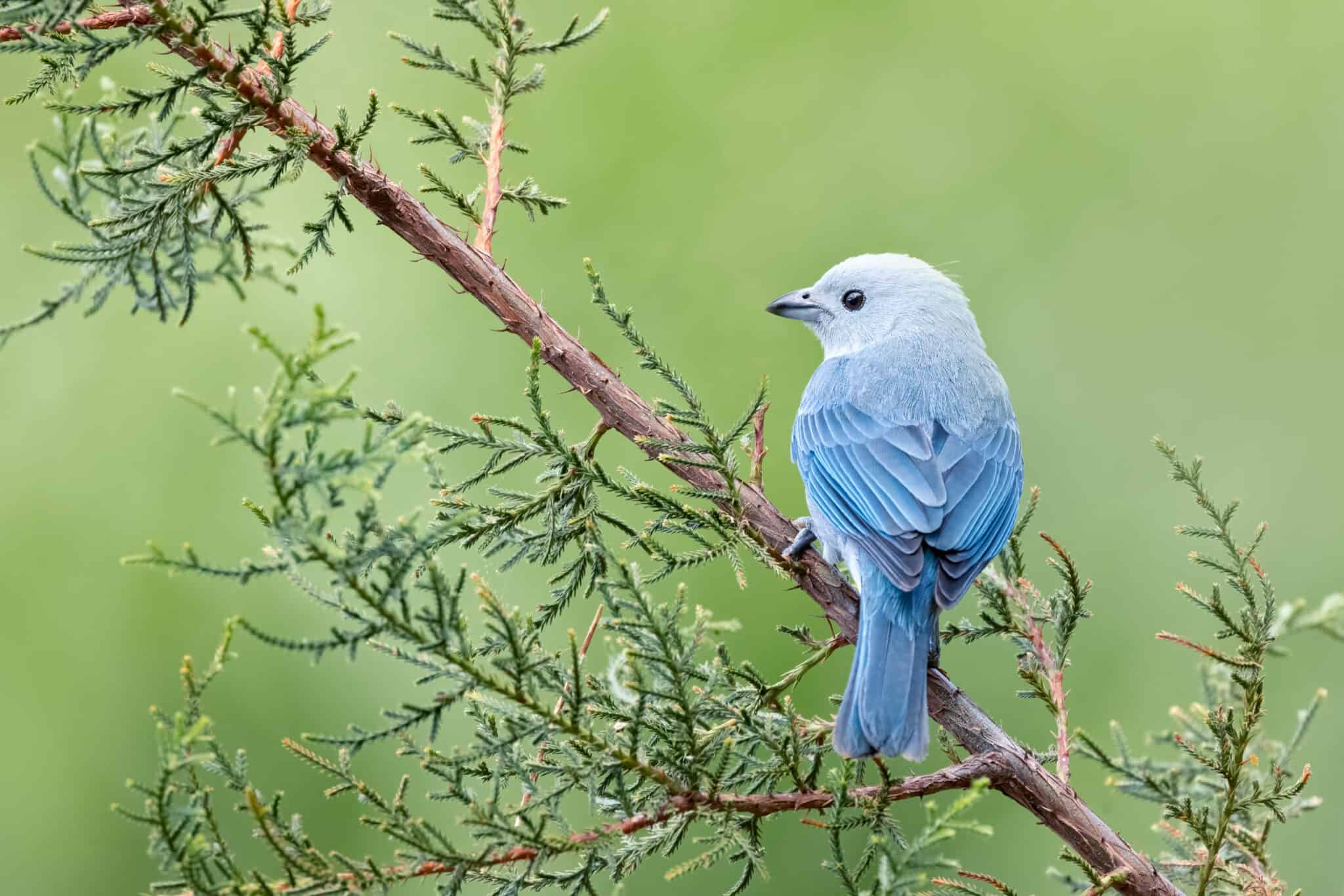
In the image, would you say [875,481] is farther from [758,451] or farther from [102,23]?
[102,23]

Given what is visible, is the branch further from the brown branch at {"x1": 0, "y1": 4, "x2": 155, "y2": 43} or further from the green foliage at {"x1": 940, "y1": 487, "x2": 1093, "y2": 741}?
the brown branch at {"x1": 0, "y1": 4, "x2": 155, "y2": 43}

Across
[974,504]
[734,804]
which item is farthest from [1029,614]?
[734,804]

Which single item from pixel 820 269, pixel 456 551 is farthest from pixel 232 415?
pixel 820 269

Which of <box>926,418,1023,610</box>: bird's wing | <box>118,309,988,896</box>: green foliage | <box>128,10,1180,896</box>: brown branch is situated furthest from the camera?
<box>926,418,1023,610</box>: bird's wing

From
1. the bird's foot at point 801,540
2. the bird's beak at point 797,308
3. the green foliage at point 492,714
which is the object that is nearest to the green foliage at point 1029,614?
the bird's foot at point 801,540

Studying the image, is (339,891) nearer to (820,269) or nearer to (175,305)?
(175,305)

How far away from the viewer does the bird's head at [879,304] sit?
4418mm

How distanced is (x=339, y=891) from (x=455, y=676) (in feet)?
1.53

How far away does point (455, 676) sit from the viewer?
2.25 metres

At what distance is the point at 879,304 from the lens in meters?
4.51

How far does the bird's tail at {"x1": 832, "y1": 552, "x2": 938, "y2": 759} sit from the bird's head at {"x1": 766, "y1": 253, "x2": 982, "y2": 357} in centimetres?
143

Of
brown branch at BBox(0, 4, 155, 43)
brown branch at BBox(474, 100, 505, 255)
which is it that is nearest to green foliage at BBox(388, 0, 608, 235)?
brown branch at BBox(474, 100, 505, 255)

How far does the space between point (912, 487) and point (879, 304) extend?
1.18m

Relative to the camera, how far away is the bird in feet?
9.61
